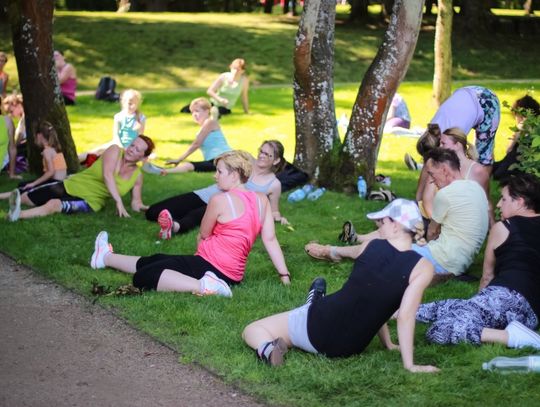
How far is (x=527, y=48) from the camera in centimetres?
3103

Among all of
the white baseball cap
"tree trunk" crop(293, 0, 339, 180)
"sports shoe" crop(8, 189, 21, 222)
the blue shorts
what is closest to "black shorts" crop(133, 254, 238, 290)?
the blue shorts

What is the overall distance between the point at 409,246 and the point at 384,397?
0.94 meters

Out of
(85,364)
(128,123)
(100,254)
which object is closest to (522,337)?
(85,364)

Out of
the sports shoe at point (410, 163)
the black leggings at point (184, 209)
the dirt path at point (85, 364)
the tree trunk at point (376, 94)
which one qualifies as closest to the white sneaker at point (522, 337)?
the dirt path at point (85, 364)

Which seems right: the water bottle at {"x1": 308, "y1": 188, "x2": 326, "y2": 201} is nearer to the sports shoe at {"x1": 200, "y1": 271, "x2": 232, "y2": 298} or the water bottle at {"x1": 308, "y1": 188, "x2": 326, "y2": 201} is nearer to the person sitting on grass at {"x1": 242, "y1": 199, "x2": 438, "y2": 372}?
the sports shoe at {"x1": 200, "y1": 271, "x2": 232, "y2": 298}

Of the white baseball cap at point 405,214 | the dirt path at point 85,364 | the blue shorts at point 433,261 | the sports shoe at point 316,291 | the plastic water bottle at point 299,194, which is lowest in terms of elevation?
the plastic water bottle at point 299,194

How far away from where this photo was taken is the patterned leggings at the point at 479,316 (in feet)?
20.2

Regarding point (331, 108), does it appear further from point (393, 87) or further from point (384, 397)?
point (384, 397)

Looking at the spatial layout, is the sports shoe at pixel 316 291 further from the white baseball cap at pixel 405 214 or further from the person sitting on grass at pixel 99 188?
the person sitting on grass at pixel 99 188

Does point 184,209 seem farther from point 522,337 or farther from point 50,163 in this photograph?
point 522,337

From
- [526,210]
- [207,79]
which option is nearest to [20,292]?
[526,210]

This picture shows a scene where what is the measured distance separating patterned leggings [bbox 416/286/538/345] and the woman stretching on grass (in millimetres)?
3633

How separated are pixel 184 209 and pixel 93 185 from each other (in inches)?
49.9

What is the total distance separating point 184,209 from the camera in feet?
33.0
